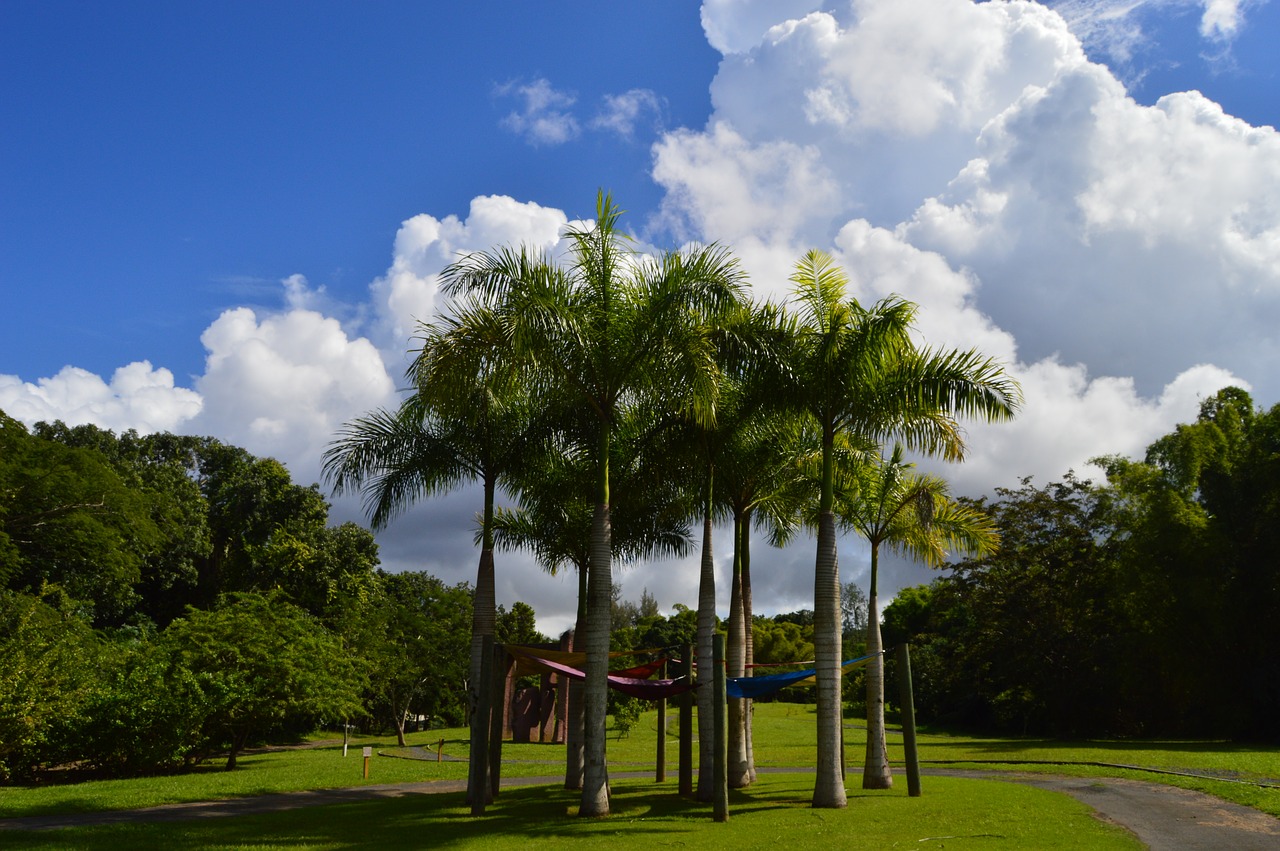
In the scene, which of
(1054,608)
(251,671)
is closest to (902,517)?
(251,671)

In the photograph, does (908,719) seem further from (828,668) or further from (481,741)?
(481,741)

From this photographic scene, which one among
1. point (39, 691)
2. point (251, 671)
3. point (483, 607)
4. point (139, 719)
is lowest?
point (139, 719)

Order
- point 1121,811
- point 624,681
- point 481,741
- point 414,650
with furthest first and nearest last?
point 414,650
point 624,681
point 481,741
point 1121,811

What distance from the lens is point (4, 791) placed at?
20250 millimetres

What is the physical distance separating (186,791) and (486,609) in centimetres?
841

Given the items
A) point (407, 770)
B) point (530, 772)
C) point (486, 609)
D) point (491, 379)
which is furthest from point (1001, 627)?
point (491, 379)

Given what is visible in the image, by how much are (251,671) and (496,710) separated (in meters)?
12.3

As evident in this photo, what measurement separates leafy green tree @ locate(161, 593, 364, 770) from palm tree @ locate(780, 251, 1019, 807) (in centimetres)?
1651

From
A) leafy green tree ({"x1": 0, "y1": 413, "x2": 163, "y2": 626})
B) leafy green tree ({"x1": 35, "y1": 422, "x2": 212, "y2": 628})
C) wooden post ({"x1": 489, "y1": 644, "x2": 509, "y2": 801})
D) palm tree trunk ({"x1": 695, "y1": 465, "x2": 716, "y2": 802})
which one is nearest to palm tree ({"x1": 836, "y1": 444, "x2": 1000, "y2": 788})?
palm tree trunk ({"x1": 695, "y1": 465, "x2": 716, "y2": 802})

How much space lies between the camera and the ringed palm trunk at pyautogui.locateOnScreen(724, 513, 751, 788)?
18672 millimetres

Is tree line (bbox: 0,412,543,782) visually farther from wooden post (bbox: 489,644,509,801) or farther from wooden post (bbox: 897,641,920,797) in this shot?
wooden post (bbox: 897,641,920,797)

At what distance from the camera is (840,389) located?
16750mm

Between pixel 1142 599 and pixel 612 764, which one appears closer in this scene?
pixel 612 764

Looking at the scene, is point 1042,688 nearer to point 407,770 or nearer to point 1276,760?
point 1276,760
